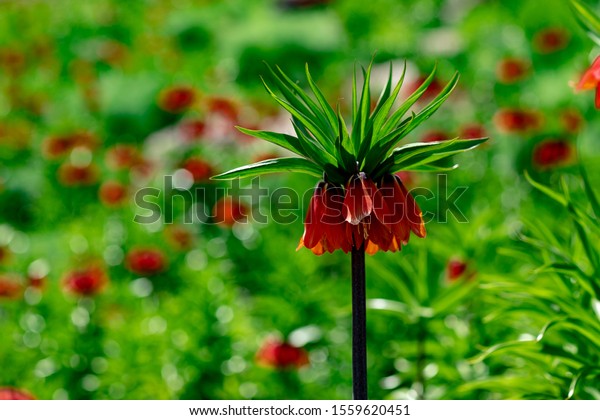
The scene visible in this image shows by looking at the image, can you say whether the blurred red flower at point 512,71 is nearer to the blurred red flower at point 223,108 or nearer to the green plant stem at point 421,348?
the blurred red flower at point 223,108

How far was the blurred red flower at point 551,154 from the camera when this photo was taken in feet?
10.4

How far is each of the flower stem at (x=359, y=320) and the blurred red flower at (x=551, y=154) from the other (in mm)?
2384

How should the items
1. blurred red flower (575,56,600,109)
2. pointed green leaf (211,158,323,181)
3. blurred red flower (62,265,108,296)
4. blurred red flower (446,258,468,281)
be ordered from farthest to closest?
1. blurred red flower (62,265,108,296)
2. blurred red flower (446,258,468,281)
3. blurred red flower (575,56,600,109)
4. pointed green leaf (211,158,323,181)

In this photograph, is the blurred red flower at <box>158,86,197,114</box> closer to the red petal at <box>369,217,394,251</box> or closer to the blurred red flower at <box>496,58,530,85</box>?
the blurred red flower at <box>496,58,530,85</box>

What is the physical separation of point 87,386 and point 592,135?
275 centimetres

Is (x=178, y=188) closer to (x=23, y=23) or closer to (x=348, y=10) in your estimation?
(x=348, y=10)

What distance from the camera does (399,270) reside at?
1.95 metres

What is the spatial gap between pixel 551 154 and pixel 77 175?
2.25m

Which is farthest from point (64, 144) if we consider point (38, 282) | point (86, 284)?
point (86, 284)

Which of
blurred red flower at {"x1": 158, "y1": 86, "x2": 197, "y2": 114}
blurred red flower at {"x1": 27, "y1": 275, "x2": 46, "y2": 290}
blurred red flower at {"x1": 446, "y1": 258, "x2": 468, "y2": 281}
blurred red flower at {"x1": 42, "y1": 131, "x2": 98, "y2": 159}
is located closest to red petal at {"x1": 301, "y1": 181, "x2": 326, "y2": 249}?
blurred red flower at {"x1": 446, "y1": 258, "x2": 468, "y2": 281}

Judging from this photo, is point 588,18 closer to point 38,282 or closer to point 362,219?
point 362,219

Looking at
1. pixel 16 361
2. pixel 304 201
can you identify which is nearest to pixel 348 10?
pixel 304 201

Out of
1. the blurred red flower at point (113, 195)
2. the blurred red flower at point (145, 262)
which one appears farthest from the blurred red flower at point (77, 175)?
the blurred red flower at point (145, 262)

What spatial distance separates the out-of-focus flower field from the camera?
1728 mm
